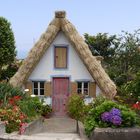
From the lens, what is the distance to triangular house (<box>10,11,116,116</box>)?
25234 mm

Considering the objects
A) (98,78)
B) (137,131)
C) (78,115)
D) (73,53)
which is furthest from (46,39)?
(137,131)

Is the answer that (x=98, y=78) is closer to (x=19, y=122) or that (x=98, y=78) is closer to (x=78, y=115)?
(x=78, y=115)

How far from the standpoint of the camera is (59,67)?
25.5m

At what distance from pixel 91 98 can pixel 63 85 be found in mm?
1627

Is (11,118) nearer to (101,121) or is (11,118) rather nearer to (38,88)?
(101,121)

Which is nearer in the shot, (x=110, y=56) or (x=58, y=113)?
(x=58, y=113)

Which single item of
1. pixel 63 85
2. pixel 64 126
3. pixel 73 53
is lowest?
pixel 64 126

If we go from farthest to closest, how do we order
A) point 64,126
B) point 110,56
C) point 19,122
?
1. point 110,56
2. point 64,126
3. point 19,122

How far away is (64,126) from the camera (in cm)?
2169

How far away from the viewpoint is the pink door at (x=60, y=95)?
1011 inches

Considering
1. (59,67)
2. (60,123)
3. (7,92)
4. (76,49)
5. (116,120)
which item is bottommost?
(60,123)

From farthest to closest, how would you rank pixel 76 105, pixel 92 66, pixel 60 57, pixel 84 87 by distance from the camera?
pixel 84 87 → pixel 60 57 → pixel 92 66 → pixel 76 105

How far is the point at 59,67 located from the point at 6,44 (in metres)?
7.38

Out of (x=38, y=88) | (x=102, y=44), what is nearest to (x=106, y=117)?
(x=38, y=88)
